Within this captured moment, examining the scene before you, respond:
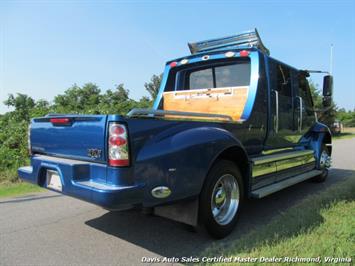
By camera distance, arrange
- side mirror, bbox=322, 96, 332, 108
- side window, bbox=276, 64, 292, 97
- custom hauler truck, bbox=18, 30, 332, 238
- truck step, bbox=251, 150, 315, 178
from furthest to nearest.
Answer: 1. side mirror, bbox=322, 96, 332, 108
2. side window, bbox=276, 64, 292, 97
3. truck step, bbox=251, 150, 315, 178
4. custom hauler truck, bbox=18, 30, 332, 238

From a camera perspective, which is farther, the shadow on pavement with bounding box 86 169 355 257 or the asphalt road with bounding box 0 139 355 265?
the shadow on pavement with bounding box 86 169 355 257

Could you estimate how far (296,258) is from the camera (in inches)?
117

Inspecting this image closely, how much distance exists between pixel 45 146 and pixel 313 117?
5.69 metres

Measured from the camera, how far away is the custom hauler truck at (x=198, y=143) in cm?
292

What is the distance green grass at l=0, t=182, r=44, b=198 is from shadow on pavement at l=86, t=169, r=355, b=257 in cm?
256

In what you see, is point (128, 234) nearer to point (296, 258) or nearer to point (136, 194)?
point (136, 194)

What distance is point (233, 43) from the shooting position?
218 inches

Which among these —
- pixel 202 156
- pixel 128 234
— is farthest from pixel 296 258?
pixel 128 234

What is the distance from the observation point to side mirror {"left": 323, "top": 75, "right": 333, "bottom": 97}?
6324 mm

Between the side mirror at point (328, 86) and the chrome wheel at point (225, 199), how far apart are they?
11.9ft

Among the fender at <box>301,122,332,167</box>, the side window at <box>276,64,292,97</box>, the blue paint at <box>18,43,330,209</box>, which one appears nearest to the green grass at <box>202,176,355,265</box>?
the blue paint at <box>18,43,330,209</box>

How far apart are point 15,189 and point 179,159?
4.76 meters

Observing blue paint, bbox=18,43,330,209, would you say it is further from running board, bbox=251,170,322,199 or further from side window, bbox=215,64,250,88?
side window, bbox=215,64,250,88

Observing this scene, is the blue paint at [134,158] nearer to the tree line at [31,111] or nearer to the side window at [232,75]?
the side window at [232,75]
